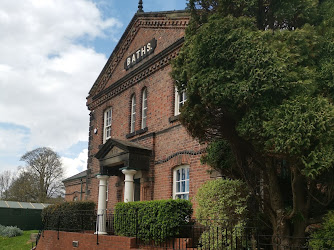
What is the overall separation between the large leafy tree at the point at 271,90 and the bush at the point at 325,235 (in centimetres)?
33

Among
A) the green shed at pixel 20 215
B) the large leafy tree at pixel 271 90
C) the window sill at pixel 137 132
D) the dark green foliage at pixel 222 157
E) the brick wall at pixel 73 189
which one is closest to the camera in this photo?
the large leafy tree at pixel 271 90

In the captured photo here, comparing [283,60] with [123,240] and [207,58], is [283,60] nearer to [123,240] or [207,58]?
[207,58]

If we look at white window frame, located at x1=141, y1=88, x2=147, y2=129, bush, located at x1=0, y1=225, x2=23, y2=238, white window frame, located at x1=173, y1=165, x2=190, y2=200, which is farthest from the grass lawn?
white window frame, located at x1=173, y1=165, x2=190, y2=200

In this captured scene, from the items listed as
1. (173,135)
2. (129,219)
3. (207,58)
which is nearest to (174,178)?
(173,135)

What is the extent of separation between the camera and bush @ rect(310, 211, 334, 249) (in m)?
7.18

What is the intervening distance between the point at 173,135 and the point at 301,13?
23.6 feet

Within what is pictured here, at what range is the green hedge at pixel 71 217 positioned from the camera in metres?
15.1

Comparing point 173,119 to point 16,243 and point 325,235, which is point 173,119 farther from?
point 16,243

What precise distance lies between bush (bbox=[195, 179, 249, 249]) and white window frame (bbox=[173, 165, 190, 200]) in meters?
4.10

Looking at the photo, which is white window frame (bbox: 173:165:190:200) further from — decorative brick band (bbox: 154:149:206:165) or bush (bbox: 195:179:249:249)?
bush (bbox: 195:179:249:249)

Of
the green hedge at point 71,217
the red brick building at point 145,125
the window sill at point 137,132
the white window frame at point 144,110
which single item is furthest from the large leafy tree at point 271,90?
the green hedge at point 71,217

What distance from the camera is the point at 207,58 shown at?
7.61 meters

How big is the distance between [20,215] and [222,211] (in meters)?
24.6

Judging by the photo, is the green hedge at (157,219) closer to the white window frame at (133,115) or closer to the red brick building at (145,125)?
the red brick building at (145,125)
